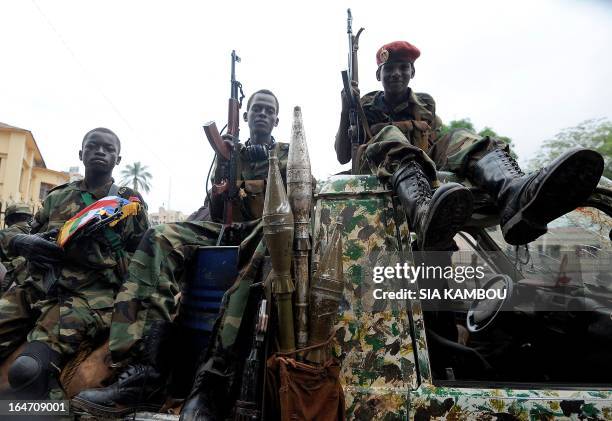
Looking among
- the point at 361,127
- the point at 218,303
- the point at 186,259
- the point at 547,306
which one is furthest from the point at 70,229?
the point at 547,306

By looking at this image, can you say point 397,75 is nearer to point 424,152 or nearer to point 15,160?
point 424,152

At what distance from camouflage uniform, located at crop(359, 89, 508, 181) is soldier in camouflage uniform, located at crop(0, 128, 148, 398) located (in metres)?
1.78

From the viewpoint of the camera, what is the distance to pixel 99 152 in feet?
→ 10.4

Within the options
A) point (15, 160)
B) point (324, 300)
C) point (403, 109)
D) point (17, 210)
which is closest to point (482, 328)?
point (324, 300)

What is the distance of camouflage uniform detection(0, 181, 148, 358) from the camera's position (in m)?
2.50

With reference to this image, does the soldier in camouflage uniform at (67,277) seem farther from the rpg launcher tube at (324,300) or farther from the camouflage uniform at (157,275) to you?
the rpg launcher tube at (324,300)

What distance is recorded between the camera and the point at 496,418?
1442 millimetres

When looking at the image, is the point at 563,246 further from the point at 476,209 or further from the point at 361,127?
the point at 361,127

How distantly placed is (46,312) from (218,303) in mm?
1202

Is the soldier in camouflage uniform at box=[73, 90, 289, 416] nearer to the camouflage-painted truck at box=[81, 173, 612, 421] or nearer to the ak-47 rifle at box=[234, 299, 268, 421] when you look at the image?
the camouflage-painted truck at box=[81, 173, 612, 421]

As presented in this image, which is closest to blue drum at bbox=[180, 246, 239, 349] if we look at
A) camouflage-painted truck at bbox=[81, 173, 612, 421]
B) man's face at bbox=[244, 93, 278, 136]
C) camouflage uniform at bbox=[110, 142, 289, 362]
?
camouflage uniform at bbox=[110, 142, 289, 362]

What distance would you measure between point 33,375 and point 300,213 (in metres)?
1.72

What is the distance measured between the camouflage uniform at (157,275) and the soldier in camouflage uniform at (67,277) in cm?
42

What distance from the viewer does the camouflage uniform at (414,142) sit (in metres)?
2.13
